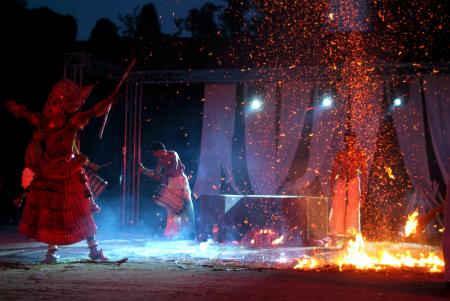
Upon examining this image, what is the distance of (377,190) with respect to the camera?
43.2ft

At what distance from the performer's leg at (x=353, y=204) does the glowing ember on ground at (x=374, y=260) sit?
1.37m

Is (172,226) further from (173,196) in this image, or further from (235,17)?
(235,17)

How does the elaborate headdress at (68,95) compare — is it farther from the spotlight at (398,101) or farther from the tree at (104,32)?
the spotlight at (398,101)

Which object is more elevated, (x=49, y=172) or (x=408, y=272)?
(x=49, y=172)

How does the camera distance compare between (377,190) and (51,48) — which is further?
(51,48)

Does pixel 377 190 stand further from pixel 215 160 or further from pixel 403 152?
pixel 215 160

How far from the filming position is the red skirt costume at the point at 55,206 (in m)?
6.78

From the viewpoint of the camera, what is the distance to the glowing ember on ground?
22.3 ft

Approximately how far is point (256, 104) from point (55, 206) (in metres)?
7.65

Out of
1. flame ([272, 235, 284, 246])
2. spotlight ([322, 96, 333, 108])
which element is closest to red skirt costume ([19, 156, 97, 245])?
flame ([272, 235, 284, 246])

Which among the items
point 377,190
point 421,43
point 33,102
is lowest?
point 377,190

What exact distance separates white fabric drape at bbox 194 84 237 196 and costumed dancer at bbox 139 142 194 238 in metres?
2.15

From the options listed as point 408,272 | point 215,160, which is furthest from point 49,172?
point 215,160

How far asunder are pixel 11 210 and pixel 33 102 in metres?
3.04
